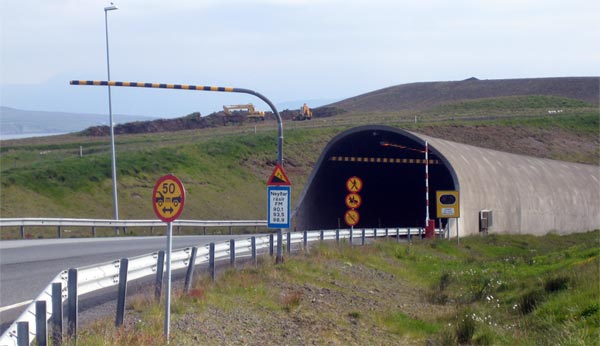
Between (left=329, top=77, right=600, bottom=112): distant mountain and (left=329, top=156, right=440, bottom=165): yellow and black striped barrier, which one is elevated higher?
(left=329, top=77, right=600, bottom=112): distant mountain

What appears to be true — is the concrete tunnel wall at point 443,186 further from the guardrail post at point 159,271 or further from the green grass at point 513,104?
the green grass at point 513,104

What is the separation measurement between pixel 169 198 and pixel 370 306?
7.57 metres

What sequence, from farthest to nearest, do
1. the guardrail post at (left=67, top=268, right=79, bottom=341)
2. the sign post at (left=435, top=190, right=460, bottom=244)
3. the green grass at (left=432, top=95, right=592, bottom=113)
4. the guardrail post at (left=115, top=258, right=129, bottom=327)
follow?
the green grass at (left=432, top=95, right=592, bottom=113) → the sign post at (left=435, top=190, right=460, bottom=244) → the guardrail post at (left=115, top=258, right=129, bottom=327) → the guardrail post at (left=67, top=268, right=79, bottom=341)

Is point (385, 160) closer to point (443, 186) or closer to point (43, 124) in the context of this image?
point (443, 186)

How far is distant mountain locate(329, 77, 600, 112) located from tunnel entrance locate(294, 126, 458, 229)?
280ft

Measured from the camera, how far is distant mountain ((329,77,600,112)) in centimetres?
13062

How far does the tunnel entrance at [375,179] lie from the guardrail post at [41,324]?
84.4 ft

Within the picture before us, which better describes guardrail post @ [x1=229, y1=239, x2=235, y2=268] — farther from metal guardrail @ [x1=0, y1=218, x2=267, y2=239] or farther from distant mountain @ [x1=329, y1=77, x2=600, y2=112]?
distant mountain @ [x1=329, y1=77, x2=600, y2=112]

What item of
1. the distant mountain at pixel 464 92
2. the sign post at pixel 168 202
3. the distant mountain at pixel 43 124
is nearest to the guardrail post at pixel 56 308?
the sign post at pixel 168 202

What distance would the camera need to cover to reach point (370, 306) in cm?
1653

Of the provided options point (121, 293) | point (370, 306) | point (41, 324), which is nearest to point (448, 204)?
point (370, 306)

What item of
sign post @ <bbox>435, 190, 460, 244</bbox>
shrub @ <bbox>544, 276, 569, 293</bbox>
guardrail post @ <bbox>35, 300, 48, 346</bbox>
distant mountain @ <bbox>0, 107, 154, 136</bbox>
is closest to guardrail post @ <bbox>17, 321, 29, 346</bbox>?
guardrail post @ <bbox>35, 300, 48, 346</bbox>

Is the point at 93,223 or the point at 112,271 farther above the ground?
the point at 112,271

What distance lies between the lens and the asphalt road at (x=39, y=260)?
14025mm
